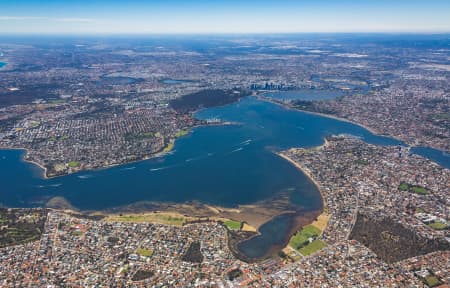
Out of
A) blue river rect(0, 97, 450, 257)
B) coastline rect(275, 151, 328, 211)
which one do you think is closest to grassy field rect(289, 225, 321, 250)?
blue river rect(0, 97, 450, 257)

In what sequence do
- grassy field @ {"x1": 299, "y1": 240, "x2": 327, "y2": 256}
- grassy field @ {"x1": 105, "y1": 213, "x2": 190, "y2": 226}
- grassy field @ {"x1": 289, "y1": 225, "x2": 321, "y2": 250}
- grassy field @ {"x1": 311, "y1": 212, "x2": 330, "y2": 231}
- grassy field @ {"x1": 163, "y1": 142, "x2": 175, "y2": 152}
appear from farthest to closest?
grassy field @ {"x1": 163, "y1": 142, "x2": 175, "y2": 152}, grassy field @ {"x1": 105, "y1": 213, "x2": 190, "y2": 226}, grassy field @ {"x1": 311, "y1": 212, "x2": 330, "y2": 231}, grassy field @ {"x1": 289, "y1": 225, "x2": 321, "y2": 250}, grassy field @ {"x1": 299, "y1": 240, "x2": 327, "y2": 256}

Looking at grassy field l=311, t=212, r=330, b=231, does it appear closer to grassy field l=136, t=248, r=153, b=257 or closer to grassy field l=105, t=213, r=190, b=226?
grassy field l=105, t=213, r=190, b=226

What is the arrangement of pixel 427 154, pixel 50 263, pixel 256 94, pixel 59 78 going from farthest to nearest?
pixel 59 78 < pixel 256 94 < pixel 427 154 < pixel 50 263

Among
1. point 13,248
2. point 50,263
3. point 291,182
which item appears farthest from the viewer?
point 291,182

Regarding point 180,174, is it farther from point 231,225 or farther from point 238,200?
point 231,225

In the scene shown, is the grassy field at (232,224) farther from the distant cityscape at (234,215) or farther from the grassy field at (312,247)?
the grassy field at (312,247)

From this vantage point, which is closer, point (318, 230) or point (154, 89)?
point (318, 230)

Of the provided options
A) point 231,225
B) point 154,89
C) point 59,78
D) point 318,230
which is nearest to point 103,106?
point 154,89
